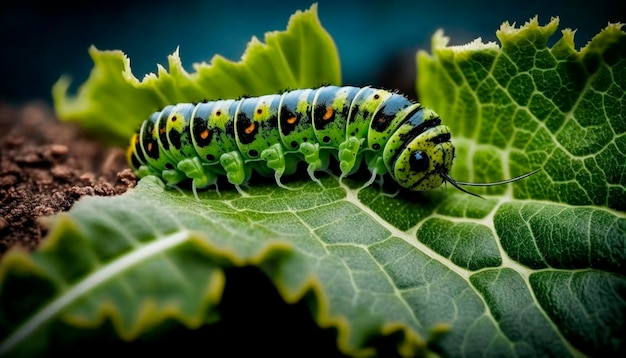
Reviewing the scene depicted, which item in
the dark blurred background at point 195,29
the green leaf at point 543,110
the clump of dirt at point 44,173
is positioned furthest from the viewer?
the dark blurred background at point 195,29

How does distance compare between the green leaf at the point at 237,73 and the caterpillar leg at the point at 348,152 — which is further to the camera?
the green leaf at the point at 237,73

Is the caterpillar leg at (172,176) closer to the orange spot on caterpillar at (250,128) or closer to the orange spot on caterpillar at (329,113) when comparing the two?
the orange spot on caterpillar at (250,128)

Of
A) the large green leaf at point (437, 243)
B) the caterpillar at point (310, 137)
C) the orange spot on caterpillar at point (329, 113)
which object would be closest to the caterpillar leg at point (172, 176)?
the caterpillar at point (310, 137)

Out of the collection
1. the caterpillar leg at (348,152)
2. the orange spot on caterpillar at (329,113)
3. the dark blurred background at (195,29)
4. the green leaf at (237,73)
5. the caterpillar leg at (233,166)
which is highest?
the dark blurred background at (195,29)

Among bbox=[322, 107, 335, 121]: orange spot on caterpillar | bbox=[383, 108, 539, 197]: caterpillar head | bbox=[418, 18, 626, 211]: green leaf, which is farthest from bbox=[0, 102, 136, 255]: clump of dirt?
bbox=[418, 18, 626, 211]: green leaf

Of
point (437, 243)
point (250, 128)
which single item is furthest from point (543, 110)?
point (250, 128)

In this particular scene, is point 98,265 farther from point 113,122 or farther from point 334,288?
point 113,122

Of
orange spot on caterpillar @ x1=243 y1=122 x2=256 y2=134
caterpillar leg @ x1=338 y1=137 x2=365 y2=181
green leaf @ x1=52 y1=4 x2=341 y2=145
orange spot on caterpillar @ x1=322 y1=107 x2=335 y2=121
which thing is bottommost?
caterpillar leg @ x1=338 y1=137 x2=365 y2=181

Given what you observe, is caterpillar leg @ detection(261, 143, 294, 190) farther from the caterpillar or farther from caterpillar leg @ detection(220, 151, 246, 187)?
caterpillar leg @ detection(220, 151, 246, 187)

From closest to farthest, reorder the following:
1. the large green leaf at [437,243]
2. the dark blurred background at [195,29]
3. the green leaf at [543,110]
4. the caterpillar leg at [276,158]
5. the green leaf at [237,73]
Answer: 1. the large green leaf at [437,243]
2. the green leaf at [543,110]
3. the caterpillar leg at [276,158]
4. the green leaf at [237,73]
5. the dark blurred background at [195,29]
